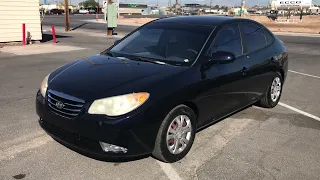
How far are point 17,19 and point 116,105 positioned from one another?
48.5 ft

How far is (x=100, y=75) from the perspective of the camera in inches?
152

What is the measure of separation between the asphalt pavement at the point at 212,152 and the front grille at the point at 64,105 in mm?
633

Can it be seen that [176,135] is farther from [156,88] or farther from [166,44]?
[166,44]

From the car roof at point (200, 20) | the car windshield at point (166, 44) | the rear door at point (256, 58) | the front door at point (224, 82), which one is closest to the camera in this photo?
the front door at point (224, 82)

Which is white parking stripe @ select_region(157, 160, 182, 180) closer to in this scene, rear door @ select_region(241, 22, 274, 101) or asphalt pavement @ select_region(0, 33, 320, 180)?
asphalt pavement @ select_region(0, 33, 320, 180)

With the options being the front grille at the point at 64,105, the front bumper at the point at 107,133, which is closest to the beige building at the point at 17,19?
the front grille at the point at 64,105

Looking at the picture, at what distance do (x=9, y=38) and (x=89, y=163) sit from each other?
47.0 feet

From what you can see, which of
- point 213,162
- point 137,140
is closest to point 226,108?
point 213,162

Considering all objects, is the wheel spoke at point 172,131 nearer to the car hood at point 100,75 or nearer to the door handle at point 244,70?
the car hood at point 100,75

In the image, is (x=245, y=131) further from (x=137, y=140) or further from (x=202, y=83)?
(x=137, y=140)

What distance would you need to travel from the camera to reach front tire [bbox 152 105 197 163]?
363cm

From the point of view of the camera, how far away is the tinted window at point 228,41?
450 cm

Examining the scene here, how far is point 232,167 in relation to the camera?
3.80 meters

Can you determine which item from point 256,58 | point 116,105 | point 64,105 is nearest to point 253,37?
point 256,58
